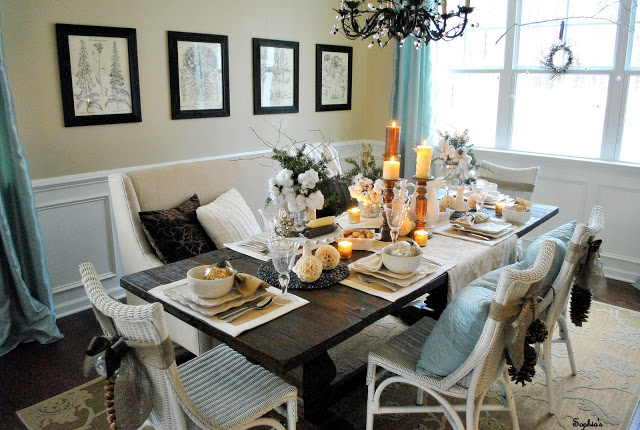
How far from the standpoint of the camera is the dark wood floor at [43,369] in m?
2.56

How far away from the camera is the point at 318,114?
486 cm

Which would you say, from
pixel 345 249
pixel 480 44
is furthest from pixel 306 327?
pixel 480 44

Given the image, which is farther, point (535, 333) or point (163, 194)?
point (163, 194)

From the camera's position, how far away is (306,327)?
1.69 meters

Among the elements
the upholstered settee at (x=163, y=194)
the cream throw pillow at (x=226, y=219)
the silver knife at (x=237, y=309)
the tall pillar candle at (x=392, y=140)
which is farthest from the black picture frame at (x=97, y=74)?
the silver knife at (x=237, y=309)

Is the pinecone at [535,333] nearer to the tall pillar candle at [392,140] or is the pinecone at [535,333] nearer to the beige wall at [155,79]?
the tall pillar candle at [392,140]

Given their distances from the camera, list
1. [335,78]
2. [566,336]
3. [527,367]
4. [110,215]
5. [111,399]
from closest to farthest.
A: [111,399] < [527,367] < [566,336] < [110,215] < [335,78]

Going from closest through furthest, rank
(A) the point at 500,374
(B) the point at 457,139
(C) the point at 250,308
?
(C) the point at 250,308
(A) the point at 500,374
(B) the point at 457,139

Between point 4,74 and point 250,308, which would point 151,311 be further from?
point 4,74

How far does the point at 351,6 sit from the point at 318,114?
231 cm

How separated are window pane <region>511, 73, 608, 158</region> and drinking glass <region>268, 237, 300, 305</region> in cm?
334

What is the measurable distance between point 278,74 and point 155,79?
113 cm

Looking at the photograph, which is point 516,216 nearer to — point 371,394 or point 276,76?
point 371,394

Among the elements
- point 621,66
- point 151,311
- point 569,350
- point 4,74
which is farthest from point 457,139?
point 4,74
